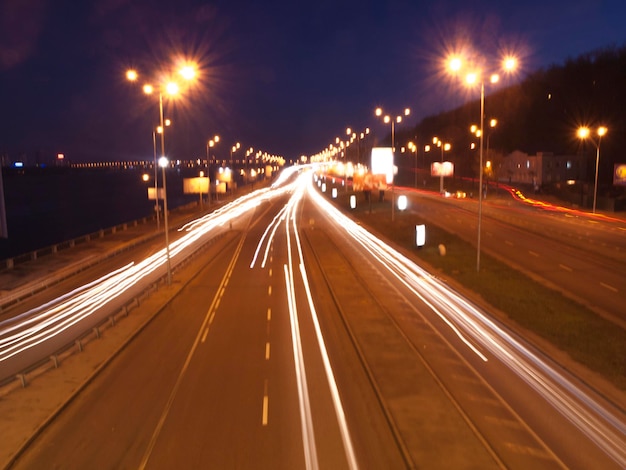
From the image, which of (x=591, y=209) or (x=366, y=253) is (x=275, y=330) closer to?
(x=366, y=253)

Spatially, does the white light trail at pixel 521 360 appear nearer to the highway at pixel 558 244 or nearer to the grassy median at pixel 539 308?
the grassy median at pixel 539 308

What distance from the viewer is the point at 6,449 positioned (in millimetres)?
10312

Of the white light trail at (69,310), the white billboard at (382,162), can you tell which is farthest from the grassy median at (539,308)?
the white billboard at (382,162)

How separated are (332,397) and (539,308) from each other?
9852mm

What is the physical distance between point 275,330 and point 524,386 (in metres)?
7.91

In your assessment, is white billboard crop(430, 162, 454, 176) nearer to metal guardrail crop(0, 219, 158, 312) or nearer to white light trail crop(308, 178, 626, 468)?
metal guardrail crop(0, 219, 158, 312)

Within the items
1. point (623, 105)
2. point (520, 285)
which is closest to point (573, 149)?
point (623, 105)

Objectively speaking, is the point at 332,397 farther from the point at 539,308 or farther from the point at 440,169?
the point at 440,169

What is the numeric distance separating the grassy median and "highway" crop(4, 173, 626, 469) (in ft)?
3.33

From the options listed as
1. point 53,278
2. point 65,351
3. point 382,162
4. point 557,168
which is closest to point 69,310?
point 53,278

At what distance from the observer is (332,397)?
12.5m

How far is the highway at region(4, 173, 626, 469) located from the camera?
390 inches

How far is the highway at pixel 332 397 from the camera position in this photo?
9906 millimetres

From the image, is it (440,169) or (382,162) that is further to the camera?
(440,169)
